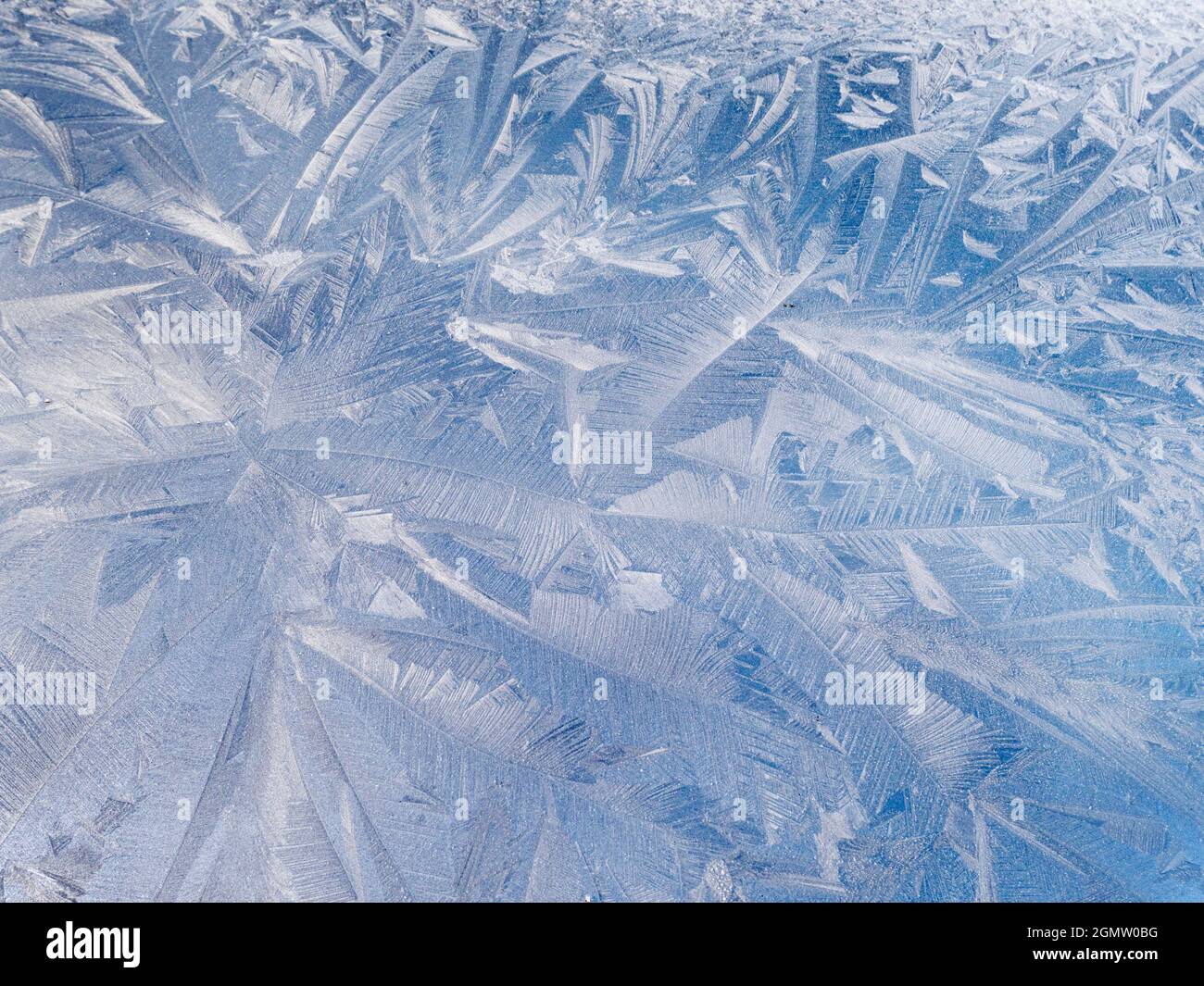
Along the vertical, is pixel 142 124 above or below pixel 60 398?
above

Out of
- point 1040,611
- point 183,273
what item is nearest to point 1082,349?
point 1040,611

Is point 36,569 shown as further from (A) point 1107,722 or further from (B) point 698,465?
(A) point 1107,722

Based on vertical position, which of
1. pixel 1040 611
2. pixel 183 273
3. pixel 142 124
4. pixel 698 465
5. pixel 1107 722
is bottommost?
pixel 1107 722

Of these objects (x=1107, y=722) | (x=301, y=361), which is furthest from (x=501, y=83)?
(x=1107, y=722)

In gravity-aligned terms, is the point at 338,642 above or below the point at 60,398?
below

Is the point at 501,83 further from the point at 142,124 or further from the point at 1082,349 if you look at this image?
the point at 1082,349
